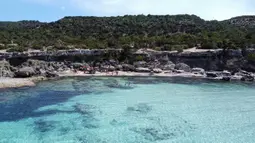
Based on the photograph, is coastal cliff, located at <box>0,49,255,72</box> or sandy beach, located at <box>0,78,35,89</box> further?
coastal cliff, located at <box>0,49,255,72</box>

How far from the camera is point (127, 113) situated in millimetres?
32125

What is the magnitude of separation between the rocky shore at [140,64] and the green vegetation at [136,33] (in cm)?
374

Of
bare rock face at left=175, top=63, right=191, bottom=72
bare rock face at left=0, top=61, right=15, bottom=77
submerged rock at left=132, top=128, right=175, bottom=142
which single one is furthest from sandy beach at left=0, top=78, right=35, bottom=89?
bare rock face at left=175, top=63, right=191, bottom=72

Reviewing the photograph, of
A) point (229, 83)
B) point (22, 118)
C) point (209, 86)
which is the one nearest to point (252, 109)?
point (209, 86)

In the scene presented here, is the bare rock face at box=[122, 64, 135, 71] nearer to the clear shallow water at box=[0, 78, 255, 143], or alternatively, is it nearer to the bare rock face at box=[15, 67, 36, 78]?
the clear shallow water at box=[0, 78, 255, 143]

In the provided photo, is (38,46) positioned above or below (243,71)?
above

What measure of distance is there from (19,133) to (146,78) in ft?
107

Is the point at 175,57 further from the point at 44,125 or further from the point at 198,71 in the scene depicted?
the point at 44,125

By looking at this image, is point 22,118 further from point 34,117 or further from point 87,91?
point 87,91

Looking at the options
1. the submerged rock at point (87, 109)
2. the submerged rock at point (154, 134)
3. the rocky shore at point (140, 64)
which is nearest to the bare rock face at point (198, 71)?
the rocky shore at point (140, 64)

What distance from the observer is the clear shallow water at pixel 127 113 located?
2534 cm

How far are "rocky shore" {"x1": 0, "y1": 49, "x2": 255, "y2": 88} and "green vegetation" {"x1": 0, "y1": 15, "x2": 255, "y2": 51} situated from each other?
12.3 ft

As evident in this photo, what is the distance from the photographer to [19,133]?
25.6 meters

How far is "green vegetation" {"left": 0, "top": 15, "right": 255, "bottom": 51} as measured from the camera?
2911 inches
